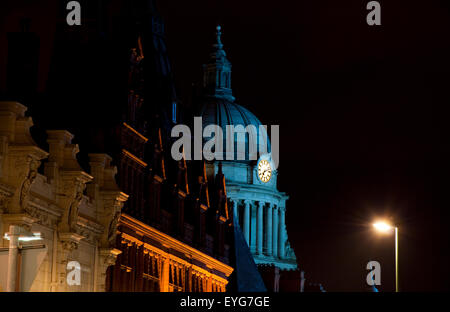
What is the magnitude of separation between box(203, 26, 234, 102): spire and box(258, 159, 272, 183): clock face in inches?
631

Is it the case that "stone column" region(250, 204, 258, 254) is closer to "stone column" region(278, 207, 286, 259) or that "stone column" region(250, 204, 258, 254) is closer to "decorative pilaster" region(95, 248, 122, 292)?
"stone column" region(278, 207, 286, 259)

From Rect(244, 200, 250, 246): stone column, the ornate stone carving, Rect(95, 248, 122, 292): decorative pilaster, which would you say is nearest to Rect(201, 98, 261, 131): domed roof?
Rect(244, 200, 250, 246): stone column

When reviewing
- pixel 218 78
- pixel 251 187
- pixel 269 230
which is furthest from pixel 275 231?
pixel 218 78

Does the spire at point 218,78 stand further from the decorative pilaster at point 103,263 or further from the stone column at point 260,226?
the decorative pilaster at point 103,263

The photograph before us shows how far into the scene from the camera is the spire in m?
194

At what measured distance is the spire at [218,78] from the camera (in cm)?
19375

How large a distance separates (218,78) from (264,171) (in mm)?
21566

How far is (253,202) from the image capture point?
593ft

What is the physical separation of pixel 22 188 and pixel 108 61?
85.3 ft

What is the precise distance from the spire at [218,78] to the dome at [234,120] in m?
2.46

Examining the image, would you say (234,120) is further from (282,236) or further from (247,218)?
(282,236)

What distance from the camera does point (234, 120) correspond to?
186750 mm
